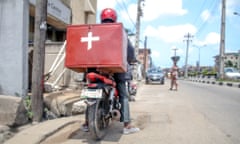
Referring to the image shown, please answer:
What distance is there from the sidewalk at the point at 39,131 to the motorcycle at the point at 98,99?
34.7 inches

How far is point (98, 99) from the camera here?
4.48 m

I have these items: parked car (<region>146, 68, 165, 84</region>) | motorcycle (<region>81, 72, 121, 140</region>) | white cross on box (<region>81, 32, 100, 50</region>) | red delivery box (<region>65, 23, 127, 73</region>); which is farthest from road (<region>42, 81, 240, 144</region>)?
parked car (<region>146, 68, 165, 84</region>)

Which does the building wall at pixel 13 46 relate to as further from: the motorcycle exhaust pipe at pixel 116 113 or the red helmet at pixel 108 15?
the motorcycle exhaust pipe at pixel 116 113

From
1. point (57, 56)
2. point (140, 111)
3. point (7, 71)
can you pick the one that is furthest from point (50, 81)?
point (140, 111)

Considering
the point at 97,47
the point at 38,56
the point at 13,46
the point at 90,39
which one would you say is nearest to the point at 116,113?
the point at 97,47

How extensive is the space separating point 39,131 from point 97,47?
6.25 ft

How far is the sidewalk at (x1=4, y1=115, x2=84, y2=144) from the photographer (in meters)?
4.55

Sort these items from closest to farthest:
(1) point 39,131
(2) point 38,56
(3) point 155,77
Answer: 1. (1) point 39,131
2. (2) point 38,56
3. (3) point 155,77

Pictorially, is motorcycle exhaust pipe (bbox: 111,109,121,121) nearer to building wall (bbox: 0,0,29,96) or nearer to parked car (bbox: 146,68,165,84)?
building wall (bbox: 0,0,29,96)

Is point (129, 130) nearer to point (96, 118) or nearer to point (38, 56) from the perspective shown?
point (96, 118)

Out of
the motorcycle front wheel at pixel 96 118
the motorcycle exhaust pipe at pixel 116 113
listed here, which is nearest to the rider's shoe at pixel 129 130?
the motorcycle exhaust pipe at pixel 116 113

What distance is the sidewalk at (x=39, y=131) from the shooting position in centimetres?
455

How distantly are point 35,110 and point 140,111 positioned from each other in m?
3.19

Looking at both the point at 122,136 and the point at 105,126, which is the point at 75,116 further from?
the point at 122,136
